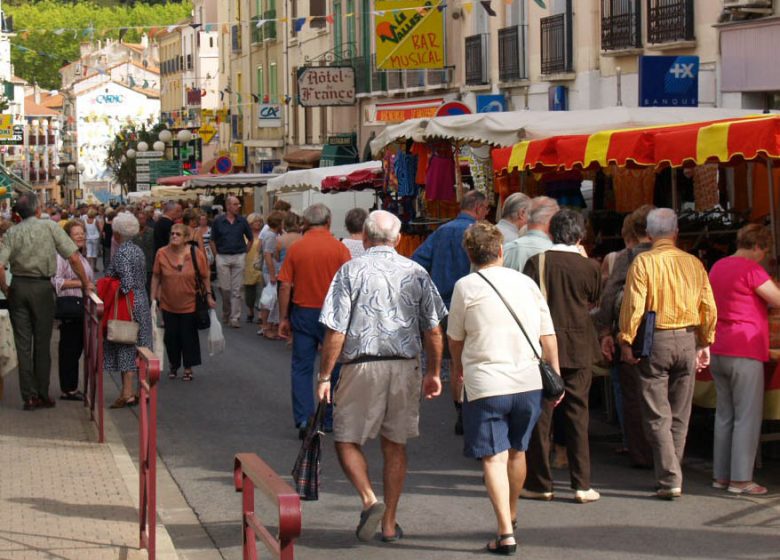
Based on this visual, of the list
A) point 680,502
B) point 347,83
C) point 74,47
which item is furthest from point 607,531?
point 74,47

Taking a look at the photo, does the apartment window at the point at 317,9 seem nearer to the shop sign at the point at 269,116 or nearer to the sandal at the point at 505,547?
the shop sign at the point at 269,116

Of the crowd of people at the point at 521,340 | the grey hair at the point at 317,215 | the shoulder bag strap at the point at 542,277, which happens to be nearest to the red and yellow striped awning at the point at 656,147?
the crowd of people at the point at 521,340

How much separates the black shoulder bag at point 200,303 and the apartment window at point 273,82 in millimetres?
38633

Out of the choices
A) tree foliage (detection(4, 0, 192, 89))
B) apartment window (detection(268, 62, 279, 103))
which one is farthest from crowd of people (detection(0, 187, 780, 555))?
tree foliage (detection(4, 0, 192, 89))

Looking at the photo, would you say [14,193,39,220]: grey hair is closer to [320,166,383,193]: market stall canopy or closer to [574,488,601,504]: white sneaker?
[574,488,601,504]: white sneaker

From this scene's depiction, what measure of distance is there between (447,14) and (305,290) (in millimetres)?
22756

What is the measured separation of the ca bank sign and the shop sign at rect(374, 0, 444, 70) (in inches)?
341

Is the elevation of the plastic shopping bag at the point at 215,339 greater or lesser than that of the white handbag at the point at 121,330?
lesser

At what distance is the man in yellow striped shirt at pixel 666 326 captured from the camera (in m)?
8.91

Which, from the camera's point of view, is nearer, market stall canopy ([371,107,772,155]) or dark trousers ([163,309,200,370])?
market stall canopy ([371,107,772,155])

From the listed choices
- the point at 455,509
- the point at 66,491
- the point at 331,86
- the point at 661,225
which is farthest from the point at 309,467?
the point at 331,86

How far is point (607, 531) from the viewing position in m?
8.10

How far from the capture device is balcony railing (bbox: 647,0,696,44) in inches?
877

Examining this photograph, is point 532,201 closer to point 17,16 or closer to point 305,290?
point 305,290
